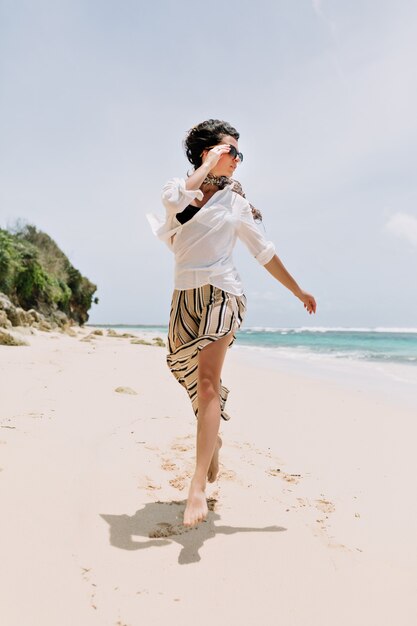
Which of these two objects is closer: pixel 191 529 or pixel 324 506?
pixel 191 529

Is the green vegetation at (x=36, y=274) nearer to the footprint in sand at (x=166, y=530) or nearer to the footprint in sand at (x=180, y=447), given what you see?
the footprint in sand at (x=180, y=447)

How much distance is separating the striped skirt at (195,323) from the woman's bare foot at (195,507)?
456mm

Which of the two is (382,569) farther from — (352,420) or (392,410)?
(392,410)

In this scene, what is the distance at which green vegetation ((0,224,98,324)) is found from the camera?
2319 centimetres

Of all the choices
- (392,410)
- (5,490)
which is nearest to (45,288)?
(392,410)

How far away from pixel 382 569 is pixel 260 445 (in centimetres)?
179

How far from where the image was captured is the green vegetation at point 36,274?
23188 millimetres

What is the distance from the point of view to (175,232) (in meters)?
2.52

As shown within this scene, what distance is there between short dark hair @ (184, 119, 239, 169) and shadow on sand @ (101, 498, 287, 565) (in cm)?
198

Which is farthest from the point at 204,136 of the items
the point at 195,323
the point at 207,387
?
the point at 207,387

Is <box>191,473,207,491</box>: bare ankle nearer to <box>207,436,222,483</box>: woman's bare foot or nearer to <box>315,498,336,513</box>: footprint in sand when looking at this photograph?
<box>207,436,222,483</box>: woman's bare foot

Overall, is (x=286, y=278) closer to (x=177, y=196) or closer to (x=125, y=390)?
(x=177, y=196)

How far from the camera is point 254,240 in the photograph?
8.87 feet

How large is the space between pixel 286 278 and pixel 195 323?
2.15 feet
